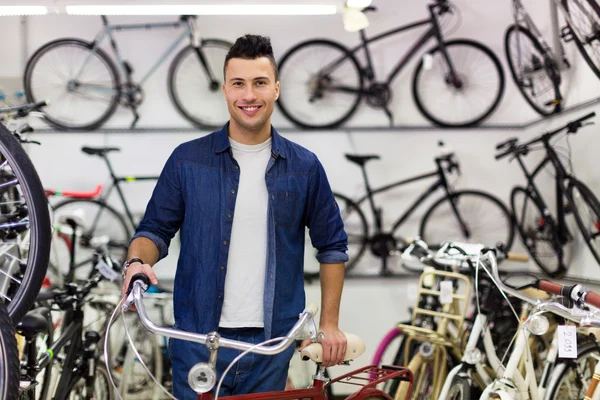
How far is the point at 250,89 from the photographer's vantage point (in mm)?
1918

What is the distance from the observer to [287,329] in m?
2.05

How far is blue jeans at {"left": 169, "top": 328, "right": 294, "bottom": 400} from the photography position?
1925 millimetres

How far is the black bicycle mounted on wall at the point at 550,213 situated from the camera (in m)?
3.76

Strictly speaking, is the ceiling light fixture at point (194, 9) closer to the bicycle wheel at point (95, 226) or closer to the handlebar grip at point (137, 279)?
the bicycle wheel at point (95, 226)

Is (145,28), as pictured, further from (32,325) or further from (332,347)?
(332,347)

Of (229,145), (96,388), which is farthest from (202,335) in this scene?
(96,388)

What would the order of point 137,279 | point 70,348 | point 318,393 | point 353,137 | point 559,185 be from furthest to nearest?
point 353,137 < point 559,185 < point 70,348 < point 318,393 < point 137,279

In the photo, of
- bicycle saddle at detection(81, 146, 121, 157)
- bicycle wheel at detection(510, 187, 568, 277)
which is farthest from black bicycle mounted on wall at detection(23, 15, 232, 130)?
bicycle wheel at detection(510, 187, 568, 277)

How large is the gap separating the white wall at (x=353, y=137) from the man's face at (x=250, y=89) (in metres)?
2.84

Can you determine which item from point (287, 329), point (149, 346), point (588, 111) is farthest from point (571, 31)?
point (149, 346)

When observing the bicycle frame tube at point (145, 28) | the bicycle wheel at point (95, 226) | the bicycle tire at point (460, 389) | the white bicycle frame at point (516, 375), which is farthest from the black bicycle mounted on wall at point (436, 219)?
the white bicycle frame at point (516, 375)

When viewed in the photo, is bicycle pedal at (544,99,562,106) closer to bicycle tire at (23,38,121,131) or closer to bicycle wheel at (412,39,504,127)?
bicycle wheel at (412,39,504,127)

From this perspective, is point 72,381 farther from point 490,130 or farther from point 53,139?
point 490,130

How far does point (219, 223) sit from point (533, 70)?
10.4ft
